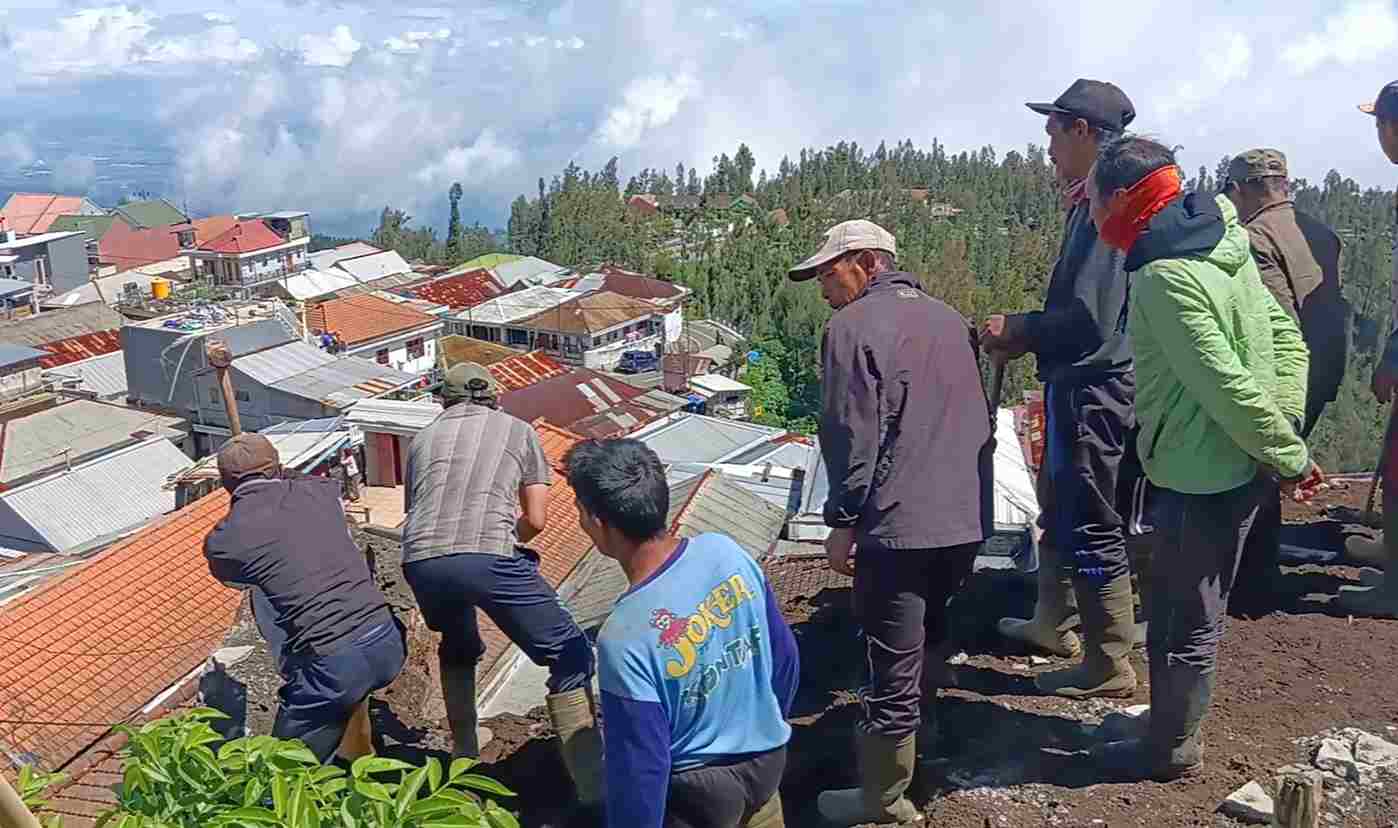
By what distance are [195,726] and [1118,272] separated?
10.1ft

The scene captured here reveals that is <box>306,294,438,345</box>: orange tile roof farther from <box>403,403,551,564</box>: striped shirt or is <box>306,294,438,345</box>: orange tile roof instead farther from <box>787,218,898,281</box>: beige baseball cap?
<box>787,218,898,281</box>: beige baseball cap

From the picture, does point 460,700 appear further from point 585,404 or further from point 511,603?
point 585,404

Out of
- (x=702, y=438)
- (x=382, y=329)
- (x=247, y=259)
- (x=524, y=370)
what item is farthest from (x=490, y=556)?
(x=247, y=259)

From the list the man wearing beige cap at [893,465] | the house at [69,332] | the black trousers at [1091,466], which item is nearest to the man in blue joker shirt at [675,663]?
the man wearing beige cap at [893,465]

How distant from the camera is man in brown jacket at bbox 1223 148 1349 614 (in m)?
4.79

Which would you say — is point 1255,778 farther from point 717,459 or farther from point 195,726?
point 717,459

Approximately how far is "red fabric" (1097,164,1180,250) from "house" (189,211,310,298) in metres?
51.8

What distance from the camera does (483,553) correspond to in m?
3.90

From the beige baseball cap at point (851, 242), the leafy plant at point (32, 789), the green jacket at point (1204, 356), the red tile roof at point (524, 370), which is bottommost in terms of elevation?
the red tile roof at point (524, 370)

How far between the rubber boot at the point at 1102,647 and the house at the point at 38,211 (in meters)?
82.2

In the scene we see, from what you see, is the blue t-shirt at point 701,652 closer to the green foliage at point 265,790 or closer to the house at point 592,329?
the green foliage at point 265,790

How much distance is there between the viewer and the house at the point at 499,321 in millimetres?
47344

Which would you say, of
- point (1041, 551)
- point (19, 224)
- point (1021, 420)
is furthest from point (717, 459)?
point (19, 224)

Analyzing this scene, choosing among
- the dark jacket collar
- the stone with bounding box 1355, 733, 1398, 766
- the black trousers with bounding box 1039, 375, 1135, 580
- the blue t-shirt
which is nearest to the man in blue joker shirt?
the blue t-shirt
